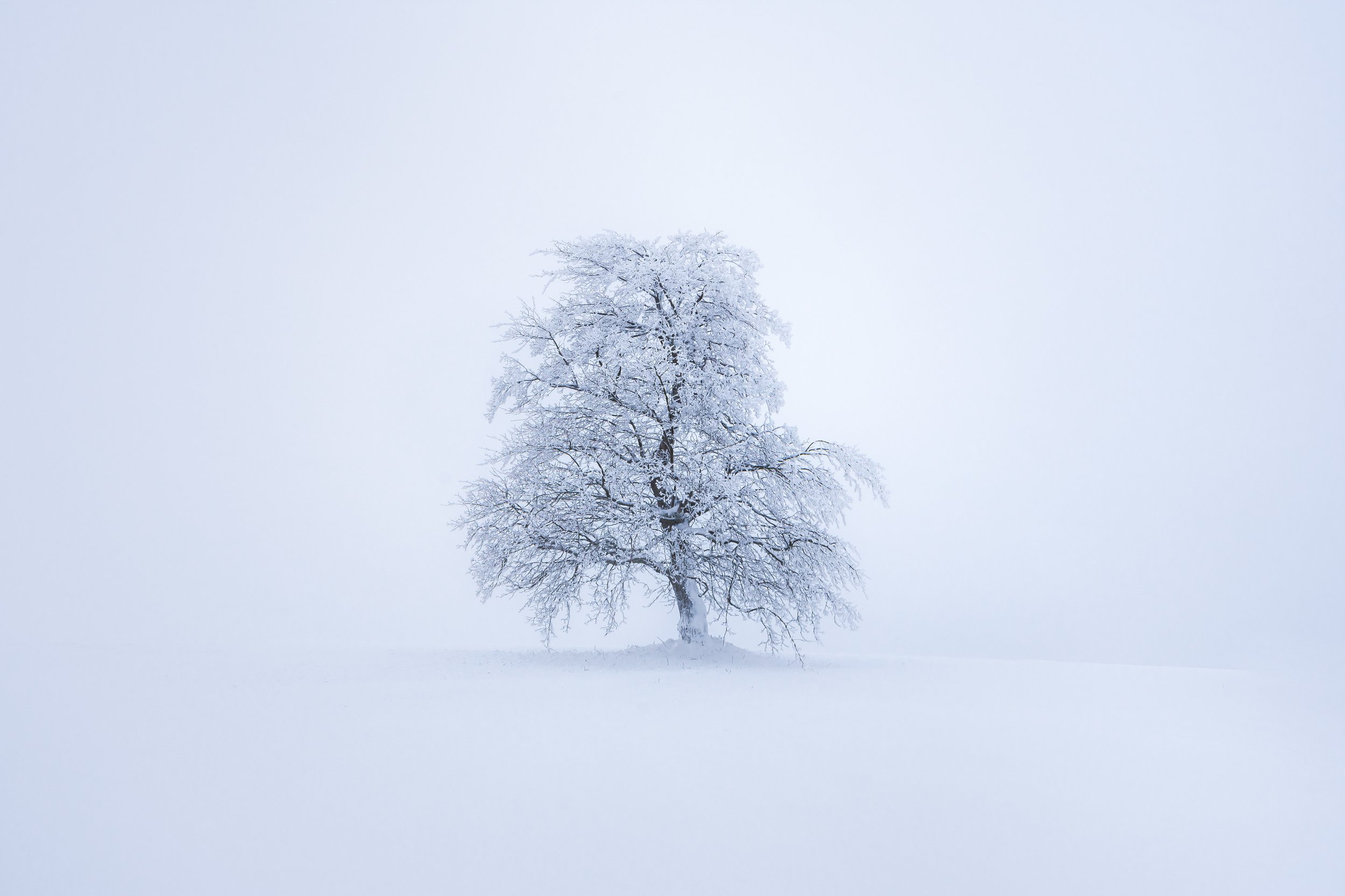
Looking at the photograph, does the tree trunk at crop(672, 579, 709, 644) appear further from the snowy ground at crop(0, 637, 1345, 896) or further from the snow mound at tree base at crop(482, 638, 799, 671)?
the snowy ground at crop(0, 637, 1345, 896)

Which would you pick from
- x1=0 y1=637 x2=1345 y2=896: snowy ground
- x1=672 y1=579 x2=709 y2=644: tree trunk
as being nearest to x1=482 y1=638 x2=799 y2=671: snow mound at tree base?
x1=672 y1=579 x2=709 y2=644: tree trunk

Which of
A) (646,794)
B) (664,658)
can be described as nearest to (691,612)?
(664,658)

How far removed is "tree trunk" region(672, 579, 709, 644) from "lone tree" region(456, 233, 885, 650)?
3 centimetres

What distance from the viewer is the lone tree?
18.0 meters

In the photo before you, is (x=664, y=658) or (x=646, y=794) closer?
(x=646, y=794)

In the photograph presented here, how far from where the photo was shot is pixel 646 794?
7.83 m

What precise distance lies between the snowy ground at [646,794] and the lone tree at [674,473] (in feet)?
16.5

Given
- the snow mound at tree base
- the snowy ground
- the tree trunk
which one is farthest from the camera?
the tree trunk

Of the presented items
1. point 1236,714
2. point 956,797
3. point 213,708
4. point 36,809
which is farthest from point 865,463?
point 36,809

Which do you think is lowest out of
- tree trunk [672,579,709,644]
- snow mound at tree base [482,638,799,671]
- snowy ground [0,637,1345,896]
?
snowy ground [0,637,1345,896]

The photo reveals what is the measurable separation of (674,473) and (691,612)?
142 inches

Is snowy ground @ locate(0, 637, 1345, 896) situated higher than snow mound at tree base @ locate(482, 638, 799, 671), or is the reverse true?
snow mound at tree base @ locate(482, 638, 799, 671)

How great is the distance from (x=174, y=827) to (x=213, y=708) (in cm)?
493

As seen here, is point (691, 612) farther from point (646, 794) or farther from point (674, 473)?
point (646, 794)
